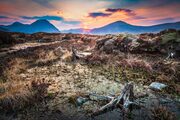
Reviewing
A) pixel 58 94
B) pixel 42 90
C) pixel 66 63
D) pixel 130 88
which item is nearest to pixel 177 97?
pixel 130 88

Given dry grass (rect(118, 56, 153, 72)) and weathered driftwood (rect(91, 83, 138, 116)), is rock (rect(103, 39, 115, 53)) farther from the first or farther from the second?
weathered driftwood (rect(91, 83, 138, 116))

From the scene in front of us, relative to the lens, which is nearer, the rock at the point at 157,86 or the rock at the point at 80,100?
the rock at the point at 80,100

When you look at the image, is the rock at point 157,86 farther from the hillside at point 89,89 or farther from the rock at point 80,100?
the rock at point 80,100

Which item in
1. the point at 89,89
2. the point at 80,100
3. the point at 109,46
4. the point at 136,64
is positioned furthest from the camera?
the point at 109,46

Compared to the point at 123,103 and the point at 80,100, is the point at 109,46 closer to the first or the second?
the point at 80,100

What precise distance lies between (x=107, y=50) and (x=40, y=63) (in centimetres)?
652

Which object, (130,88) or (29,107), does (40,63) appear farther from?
(130,88)

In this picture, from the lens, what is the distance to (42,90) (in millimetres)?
6840

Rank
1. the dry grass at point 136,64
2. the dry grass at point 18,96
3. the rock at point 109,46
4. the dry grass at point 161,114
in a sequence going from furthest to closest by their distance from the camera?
the rock at point 109,46
the dry grass at point 136,64
the dry grass at point 18,96
the dry grass at point 161,114

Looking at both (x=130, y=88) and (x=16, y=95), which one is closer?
(x=130, y=88)

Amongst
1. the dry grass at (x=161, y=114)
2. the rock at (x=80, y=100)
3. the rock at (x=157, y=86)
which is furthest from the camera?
the rock at (x=157, y=86)

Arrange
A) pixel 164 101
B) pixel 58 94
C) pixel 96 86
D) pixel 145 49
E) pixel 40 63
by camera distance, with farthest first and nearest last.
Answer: pixel 145 49 → pixel 40 63 → pixel 96 86 → pixel 58 94 → pixel 164 101

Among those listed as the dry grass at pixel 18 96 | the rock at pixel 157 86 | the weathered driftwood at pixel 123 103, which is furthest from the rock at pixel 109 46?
the weathered driftwood at pixel 123 103

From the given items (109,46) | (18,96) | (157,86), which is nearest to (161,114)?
(157,86)
